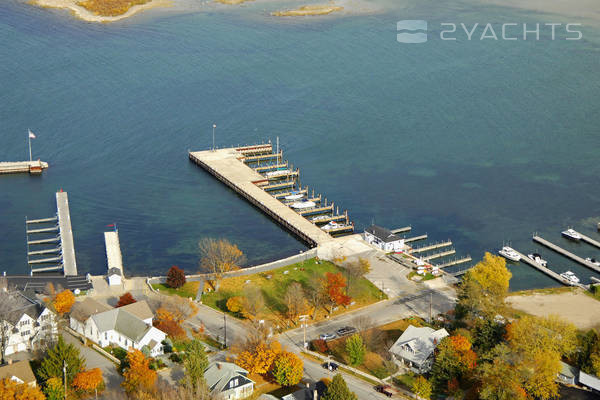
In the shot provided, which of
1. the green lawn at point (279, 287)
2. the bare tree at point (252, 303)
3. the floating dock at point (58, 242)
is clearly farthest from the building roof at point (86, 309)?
the floating dock at point (58, 242)

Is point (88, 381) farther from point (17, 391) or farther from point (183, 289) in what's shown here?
point (183, 289)

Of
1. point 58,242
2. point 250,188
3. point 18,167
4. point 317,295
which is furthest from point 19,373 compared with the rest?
point 18,167

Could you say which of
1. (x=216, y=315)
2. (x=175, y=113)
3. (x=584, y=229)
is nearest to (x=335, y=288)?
(x=216, y=315)

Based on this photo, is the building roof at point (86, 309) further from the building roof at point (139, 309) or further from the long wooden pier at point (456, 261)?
the long wooden pier at point (456, 261)

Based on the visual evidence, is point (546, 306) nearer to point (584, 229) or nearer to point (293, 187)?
point (584, 229)

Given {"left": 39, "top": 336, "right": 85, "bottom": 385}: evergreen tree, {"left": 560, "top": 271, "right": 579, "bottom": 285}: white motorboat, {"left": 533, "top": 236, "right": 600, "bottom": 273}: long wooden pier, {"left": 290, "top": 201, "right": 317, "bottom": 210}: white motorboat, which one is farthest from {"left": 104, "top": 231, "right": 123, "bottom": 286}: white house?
{"left": 533, "top": 236, "right": 600, "bottom": 273}: long wooden pier

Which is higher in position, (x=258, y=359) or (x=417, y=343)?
(x=258, y=359)

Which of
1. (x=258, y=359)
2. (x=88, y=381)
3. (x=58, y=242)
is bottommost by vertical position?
(x=58, y=242)

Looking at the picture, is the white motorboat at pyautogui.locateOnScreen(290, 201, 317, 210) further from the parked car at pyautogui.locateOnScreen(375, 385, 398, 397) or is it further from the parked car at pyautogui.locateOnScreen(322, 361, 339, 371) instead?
the parked car at pyautogui.locateOnScreen(375, 385, 398, 397)
